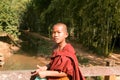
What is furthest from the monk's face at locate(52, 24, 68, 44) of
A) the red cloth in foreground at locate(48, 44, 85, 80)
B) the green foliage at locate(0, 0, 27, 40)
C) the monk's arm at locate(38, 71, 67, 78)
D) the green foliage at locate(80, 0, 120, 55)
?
the green foliage at locate(0, 0, 27, 40)

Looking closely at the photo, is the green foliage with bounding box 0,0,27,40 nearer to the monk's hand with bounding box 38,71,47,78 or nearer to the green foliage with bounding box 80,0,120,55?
the green foliage with bounding box 80,0,120,55

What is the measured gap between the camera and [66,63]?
2.91m

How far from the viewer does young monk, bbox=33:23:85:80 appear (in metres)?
2.90

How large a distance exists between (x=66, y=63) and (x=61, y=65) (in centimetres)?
5

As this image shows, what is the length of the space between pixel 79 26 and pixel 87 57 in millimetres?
2014

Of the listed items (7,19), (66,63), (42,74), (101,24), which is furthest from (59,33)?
(7,19)

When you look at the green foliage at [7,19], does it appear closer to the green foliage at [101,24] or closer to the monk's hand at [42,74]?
the green foliage at [101,24]

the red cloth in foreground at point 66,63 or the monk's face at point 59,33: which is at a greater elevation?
the monk's face at point 59,33

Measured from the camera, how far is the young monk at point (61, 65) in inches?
114

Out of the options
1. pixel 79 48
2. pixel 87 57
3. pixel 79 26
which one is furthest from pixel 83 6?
pixel 79 48

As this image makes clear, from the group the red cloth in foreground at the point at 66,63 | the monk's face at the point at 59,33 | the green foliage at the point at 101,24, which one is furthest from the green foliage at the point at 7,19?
the red cloth in foreground at the point at 66,63

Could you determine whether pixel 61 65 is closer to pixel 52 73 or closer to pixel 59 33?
pixel 52 73

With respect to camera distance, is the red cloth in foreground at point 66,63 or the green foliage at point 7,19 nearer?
the red cloth in foreground at point 66,63

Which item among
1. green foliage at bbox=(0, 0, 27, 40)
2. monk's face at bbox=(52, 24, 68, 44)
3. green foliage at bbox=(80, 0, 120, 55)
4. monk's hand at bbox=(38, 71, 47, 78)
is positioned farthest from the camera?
green foliage at bbox=(0, 0, 27, 40)
